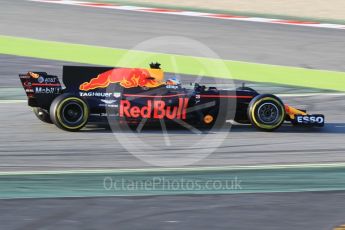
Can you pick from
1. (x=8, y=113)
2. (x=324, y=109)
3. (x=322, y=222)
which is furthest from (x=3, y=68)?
(x=322, y=222)

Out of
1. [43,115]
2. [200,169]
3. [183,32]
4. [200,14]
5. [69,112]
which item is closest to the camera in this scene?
[200,169]

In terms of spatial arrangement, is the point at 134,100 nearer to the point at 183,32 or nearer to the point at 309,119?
the point at 309,119

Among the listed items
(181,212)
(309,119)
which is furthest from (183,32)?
(181,212)

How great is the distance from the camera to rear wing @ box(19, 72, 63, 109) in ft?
44.1

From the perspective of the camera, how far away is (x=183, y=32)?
22.9 metres

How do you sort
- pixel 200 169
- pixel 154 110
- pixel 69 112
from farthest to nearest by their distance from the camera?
pixel 154 110, pixel 69 112, pixel 200 169

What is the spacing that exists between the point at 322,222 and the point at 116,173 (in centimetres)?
314

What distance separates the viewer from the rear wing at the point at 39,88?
13.5 metres

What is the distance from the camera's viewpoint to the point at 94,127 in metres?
14.0

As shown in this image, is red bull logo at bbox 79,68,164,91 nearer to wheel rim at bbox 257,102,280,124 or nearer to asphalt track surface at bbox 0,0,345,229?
asphalt track surface at bbox 0,0,345,229

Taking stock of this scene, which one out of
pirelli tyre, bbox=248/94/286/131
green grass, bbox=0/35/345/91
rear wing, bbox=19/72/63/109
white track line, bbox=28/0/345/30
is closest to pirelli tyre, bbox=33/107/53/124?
rear wing, bbox=19/72/63/109

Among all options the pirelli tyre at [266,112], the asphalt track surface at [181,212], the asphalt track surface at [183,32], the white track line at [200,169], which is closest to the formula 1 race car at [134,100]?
the pirelli tyre at [266,112]

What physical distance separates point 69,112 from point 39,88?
0.60 meters

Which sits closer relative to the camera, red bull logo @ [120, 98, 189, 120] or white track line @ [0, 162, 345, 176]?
white track line @ [0, 162, 345, 176]
